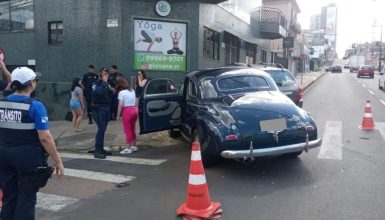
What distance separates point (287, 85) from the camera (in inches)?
490

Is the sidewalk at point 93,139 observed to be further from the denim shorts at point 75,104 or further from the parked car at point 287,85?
the parked car at point 287,85

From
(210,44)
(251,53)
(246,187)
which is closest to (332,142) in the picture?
(246,187)

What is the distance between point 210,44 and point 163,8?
3.13 m

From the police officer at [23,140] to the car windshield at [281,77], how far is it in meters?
9.23

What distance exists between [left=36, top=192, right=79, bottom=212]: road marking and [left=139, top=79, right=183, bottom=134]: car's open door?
306 centimetres

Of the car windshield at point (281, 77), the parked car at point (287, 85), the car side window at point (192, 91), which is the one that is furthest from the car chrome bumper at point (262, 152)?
the car windshield at point (281, 77)

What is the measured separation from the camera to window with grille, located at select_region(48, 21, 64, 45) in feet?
55.3

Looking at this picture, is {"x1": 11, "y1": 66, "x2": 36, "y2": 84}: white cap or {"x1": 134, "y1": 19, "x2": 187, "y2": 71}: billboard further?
{"x1": 134, "y1": 19, "x2": 187, "y2": 71}: billboard

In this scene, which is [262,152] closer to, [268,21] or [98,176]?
[98,176]

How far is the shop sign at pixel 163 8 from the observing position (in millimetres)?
15742

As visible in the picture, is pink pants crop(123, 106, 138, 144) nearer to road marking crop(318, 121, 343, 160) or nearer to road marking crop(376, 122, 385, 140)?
road marking crop(318, 121, 343, 160)

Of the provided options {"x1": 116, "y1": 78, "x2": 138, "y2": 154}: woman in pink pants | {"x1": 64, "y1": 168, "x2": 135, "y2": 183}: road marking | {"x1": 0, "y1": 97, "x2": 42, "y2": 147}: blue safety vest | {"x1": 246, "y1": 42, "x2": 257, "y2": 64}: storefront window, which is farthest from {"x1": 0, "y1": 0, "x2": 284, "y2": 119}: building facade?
{"x1": 0, "y1": 97, "x2": 42, "y2": 147}: blue safety vest

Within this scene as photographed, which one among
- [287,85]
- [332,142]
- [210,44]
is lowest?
[332,142]

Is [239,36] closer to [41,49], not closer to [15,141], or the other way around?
[41,49]
